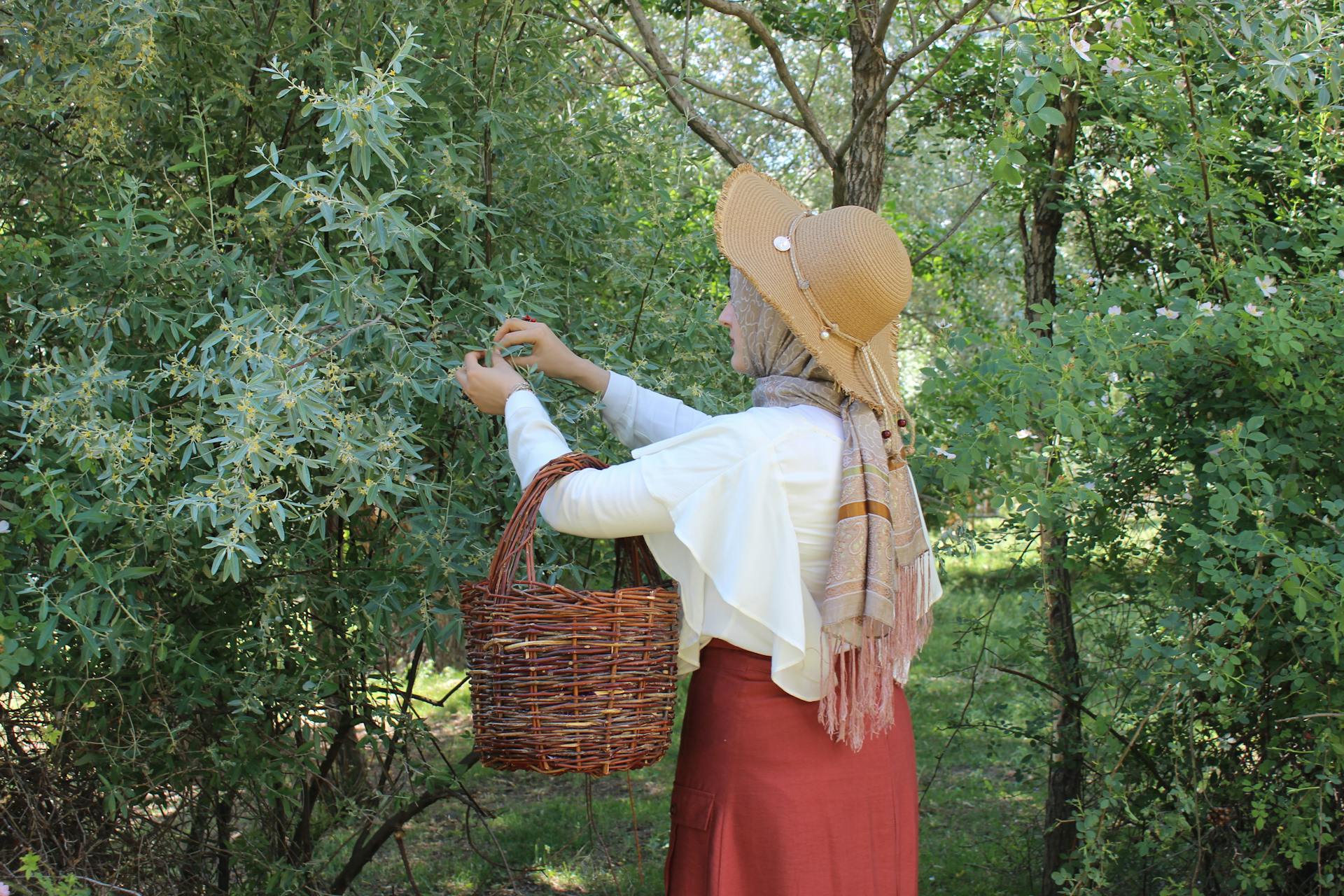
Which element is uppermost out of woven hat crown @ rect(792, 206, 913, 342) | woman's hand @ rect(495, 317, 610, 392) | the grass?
woven hat crown @ rect(792, 206, 913, 342)

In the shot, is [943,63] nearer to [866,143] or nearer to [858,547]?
[866,143]

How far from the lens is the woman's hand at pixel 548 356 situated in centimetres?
226

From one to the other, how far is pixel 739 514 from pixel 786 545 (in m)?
0.10

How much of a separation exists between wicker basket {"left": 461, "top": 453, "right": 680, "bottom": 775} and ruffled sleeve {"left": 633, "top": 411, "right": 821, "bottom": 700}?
11 centimetres

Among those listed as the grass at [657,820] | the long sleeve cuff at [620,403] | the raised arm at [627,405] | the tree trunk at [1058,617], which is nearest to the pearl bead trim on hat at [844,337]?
the raised arm at [627,405]

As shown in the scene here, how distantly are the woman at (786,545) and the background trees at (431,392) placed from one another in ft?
1.41

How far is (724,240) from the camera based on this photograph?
81.5 inches

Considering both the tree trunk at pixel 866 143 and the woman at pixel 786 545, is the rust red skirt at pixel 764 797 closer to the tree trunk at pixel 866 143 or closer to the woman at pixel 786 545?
the woman at pixel 786 545

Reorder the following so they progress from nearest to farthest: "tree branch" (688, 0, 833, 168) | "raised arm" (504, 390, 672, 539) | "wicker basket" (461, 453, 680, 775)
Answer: "wicker basket" (461, 453, 680, 775)
"raised arm" (504, 390, 672, 539)
"tree branch" (688, 0, 833, 168)

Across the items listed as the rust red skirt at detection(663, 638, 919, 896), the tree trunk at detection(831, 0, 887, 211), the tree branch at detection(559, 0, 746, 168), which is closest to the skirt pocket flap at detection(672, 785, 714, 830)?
the rust red skirt at detection(663, 638, 919, 896)

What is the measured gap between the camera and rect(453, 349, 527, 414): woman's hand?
83.5 inches

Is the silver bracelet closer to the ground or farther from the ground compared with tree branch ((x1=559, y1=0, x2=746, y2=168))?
closer to the ground

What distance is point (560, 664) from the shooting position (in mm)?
1836

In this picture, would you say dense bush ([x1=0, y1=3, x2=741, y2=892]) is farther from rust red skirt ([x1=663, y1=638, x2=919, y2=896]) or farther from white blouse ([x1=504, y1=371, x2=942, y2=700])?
rust red skirt ([x1=663, y1=638, x2=919, y2=896])
